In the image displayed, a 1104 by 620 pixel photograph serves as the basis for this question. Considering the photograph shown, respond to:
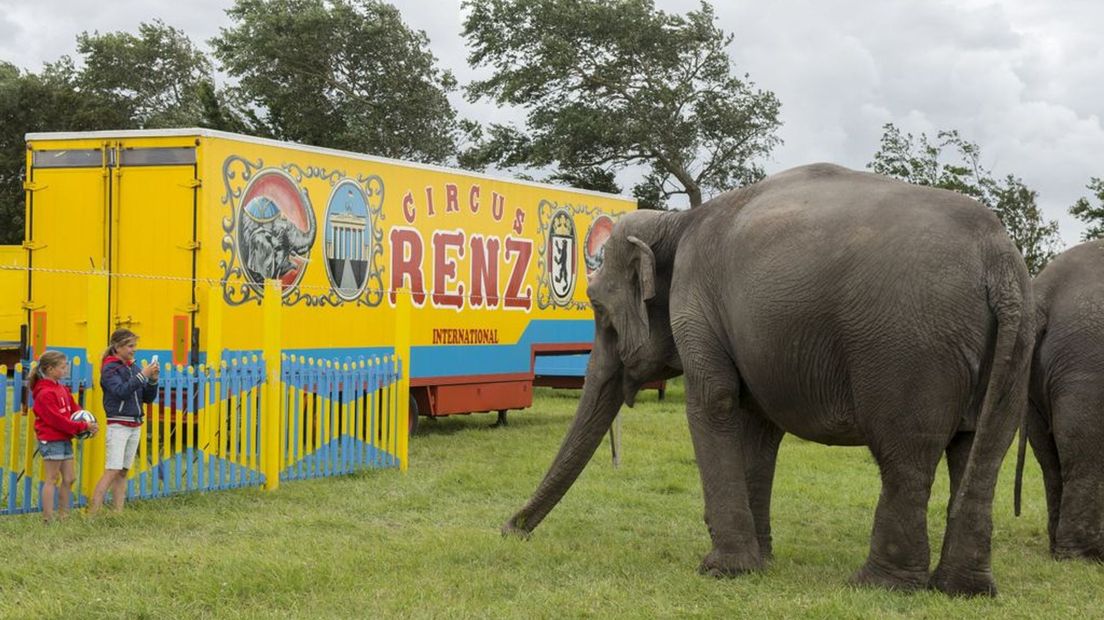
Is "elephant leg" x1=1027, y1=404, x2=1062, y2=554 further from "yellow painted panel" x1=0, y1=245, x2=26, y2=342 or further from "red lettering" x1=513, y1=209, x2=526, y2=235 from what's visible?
"yellow painted panel" x1=0, y1=245, x2=26, y2=342

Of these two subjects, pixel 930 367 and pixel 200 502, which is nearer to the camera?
pixel 930 367

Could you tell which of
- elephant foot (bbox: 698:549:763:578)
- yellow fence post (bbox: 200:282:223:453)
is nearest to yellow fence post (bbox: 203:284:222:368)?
yellow fence post (bbox: 200:282:223:453)

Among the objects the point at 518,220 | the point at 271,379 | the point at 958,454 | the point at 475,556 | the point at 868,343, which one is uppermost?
the point at 518,220

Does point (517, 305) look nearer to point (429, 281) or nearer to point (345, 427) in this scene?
point (429, 281)

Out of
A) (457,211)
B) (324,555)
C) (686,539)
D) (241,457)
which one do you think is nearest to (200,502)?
(241,457)

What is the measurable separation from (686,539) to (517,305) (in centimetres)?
864

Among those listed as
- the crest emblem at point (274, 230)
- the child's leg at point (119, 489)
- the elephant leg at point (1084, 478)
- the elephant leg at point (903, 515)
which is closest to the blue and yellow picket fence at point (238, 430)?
the child's leg at point (119, 489)

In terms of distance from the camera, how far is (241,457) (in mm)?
10891

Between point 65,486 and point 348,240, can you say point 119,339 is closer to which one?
point 65,486

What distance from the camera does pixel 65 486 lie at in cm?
904

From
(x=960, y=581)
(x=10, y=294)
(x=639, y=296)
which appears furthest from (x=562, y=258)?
(x=960, y=581)

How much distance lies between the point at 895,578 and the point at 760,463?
157 cm

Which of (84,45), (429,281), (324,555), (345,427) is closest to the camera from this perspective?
(324,555)

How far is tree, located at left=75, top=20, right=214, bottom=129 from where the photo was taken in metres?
49.8
